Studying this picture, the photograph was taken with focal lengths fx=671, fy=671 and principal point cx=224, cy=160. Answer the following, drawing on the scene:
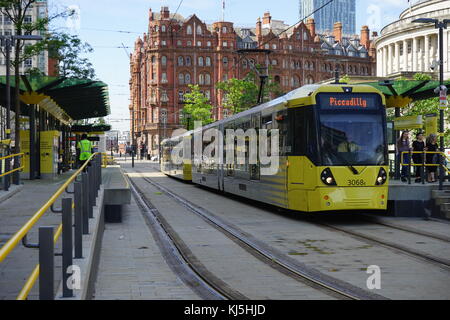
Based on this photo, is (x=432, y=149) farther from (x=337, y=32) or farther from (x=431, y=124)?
(x=337, y=32)

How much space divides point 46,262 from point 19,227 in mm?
6207

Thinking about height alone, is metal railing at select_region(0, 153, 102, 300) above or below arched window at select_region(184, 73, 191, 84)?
below

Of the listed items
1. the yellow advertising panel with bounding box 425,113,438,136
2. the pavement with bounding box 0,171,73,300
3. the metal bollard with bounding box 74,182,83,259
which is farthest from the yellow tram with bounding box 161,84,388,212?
the metal bollard with bounding box 74,182,83,259

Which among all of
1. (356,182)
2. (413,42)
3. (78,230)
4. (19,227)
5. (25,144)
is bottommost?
(19,227)

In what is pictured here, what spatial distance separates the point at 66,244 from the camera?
5664mm

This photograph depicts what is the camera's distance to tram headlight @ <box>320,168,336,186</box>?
47.7 ft

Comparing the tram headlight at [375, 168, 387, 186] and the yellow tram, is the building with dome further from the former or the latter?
the tram headlight at [375, 168, 387, 186]

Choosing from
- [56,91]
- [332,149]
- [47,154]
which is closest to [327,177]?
[332,149]

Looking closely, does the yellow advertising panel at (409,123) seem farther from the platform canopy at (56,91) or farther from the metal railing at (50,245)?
the metal railing at (50,245)

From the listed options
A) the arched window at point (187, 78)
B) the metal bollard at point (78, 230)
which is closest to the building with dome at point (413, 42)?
the arched window at point (187, 78)

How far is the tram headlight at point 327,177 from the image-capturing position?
1454 centimetres

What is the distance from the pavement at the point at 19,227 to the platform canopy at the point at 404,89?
11.7 m

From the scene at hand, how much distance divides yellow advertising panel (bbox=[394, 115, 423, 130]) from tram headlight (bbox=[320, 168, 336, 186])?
5.66 meters

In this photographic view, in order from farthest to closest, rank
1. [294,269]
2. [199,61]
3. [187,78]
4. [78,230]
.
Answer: [199,61] < [187,78] < [294,269] < [78,230]
